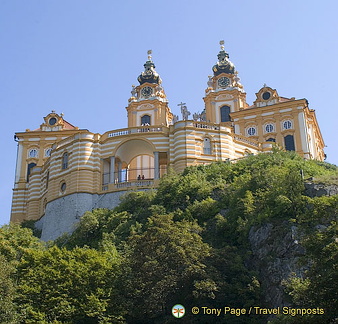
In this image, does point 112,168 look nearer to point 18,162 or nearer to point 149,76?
point 18,162

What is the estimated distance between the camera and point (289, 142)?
57094mm

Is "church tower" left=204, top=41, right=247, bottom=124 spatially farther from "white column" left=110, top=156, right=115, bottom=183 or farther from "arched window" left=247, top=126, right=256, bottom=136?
"white column" left=110, top=156, right=115, bottom=183

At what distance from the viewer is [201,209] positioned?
34656mm

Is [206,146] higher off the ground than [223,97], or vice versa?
[223,97]

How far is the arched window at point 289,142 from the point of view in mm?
56875

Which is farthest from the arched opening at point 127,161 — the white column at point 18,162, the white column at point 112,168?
the white column at point 18,162

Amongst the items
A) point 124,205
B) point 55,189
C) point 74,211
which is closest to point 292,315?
point 124,205

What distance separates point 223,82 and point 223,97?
2.17 m

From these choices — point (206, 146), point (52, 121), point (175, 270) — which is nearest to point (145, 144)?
point (206, 146)

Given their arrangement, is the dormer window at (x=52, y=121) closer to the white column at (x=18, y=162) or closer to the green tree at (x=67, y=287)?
the white column at (x=18, y=162)

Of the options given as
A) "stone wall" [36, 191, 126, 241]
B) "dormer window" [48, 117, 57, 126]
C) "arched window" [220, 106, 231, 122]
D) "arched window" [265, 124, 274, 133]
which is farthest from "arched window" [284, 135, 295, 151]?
"dormer window" [48, 117, 57, 126]

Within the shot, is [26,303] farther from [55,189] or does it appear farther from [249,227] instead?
[55,189]

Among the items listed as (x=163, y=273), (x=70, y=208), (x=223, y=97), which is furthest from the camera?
(x=223, y=97)

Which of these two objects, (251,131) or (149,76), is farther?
(149,76)
